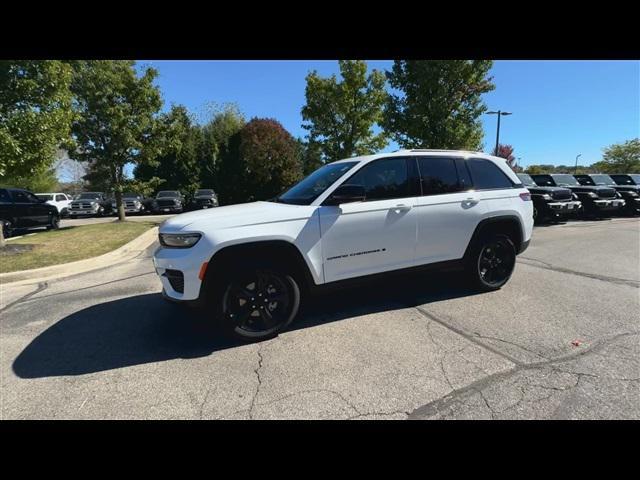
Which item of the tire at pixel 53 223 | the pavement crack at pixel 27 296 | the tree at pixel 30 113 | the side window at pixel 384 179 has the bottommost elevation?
the pavement crack at pixel 27 296

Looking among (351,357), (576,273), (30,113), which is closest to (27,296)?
(30,113)

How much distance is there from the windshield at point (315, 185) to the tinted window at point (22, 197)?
1378 centimetres

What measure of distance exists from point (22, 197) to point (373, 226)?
15.1 metres

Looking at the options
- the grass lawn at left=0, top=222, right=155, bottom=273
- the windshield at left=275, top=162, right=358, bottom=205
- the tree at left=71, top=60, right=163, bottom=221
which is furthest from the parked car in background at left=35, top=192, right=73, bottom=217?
the windshield at left=275, top=162, right=358, bottom=205

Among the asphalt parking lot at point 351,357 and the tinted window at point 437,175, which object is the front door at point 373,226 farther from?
the asphalt parking lot at point 351,357

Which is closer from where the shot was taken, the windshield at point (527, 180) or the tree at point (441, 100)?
the windshield at point (527, 180)

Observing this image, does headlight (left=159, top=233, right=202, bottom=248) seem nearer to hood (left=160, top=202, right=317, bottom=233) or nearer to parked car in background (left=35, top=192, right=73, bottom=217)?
hood (left=160, top=202, right=317, bottom=233)

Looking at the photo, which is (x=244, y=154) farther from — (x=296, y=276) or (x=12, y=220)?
(x=296, y=276)

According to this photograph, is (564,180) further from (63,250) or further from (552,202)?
(63,250)

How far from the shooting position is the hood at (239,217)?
10.8ft

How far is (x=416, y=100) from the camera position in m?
18.4

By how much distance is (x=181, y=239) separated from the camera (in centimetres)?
325

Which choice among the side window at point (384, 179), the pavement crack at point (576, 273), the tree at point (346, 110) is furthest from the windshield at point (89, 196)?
the pavement crack at point (576, 273)

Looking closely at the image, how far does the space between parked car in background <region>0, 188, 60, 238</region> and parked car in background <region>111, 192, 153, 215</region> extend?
11.5 metres
